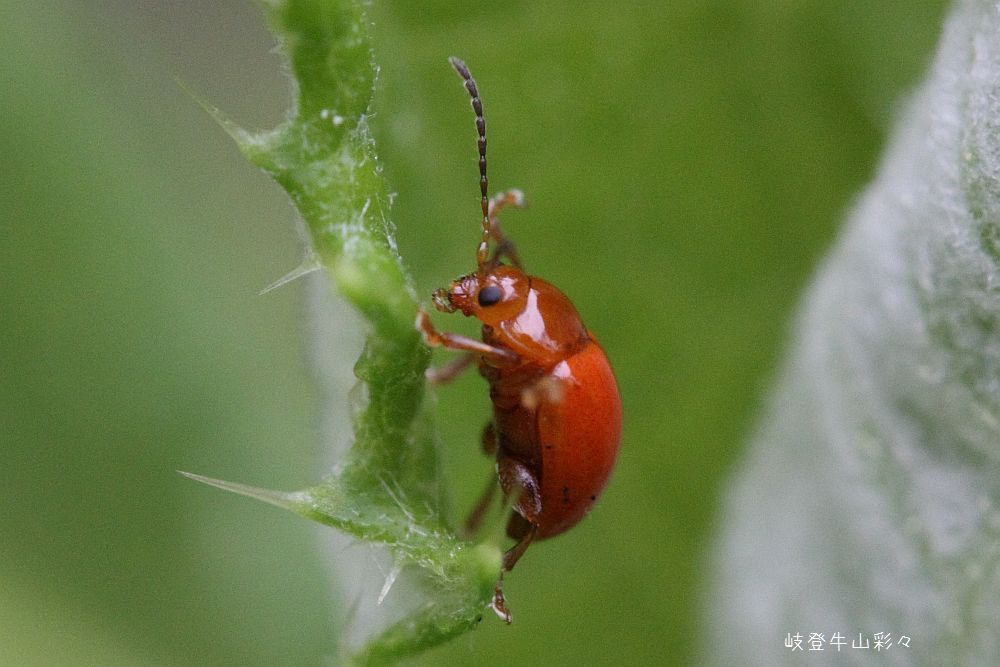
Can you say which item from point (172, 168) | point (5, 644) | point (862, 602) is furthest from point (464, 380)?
point (172, 168)

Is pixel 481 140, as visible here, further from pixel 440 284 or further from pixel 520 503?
pixel 520 503

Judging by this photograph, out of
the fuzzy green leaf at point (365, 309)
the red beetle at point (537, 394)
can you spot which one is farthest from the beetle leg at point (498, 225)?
the fuzzy green leaf at point (365, 309)

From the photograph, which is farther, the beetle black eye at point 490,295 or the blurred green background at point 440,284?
the blurred green background at point 440,284

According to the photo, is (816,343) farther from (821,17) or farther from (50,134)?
(50,134)

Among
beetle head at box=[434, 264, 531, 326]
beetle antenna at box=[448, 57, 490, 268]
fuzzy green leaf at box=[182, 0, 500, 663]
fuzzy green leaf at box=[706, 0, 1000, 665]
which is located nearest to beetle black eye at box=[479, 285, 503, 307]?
beetle head at box=[434, 264, 531, 326]

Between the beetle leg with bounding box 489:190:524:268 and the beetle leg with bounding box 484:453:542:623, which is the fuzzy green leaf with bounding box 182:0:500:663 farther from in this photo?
the beetle leg with bounding box 489:190:524:268

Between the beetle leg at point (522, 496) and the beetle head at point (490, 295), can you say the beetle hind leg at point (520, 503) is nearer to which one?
the beetle leg at point (522, 496)

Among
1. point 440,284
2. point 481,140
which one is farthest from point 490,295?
point 440,284
